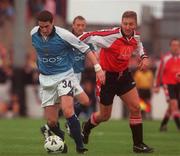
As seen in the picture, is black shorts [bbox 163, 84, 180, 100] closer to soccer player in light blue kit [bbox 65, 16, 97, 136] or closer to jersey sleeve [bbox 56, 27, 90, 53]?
soccer player in light blue kit [bbox 65, 16, 97, 136]

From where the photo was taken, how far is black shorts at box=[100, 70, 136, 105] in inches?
525

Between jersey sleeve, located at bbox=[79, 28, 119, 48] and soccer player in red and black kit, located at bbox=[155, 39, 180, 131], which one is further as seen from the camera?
soccer player in red and black kit, located at bbox=[155, 39, 180, 131]

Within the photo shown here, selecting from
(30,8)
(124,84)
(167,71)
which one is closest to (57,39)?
(124,84)

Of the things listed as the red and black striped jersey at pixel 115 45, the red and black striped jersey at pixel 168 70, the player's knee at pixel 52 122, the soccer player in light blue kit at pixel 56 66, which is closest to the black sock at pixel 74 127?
the soccer player in light blue kit at pixel 56 66

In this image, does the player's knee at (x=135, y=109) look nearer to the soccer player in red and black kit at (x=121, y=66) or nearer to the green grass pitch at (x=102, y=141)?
the soccer player in red and black kit at (x=121, y=66)

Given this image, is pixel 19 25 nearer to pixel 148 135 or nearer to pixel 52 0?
pixel 52 0

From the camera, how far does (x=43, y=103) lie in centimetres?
1267

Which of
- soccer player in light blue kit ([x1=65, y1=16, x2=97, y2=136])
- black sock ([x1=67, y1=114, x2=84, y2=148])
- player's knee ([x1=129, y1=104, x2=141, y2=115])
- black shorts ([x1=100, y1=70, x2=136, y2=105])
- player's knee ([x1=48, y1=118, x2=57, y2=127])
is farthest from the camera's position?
soccer player in light blue kit ([x1=65, y1=16, x2=97, y2=136])

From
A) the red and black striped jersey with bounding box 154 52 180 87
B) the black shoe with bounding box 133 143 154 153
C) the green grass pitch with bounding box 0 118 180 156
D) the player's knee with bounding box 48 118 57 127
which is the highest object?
the player's knee with bounding box 48 118 57 127

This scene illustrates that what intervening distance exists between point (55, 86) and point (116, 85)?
130 centimetres

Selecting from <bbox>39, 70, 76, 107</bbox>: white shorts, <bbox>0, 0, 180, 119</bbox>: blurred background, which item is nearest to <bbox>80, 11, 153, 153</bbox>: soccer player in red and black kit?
<bbox>39, 70, 76, 107</bbox>: white shorts

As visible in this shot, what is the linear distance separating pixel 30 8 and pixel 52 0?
934mm

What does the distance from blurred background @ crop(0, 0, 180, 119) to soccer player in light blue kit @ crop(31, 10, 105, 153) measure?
15.6 metres

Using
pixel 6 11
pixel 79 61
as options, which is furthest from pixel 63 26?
pixel 79 61
